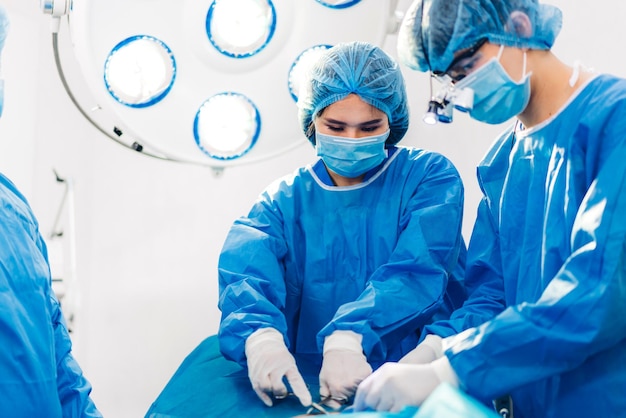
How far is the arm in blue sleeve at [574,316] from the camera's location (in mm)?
1180

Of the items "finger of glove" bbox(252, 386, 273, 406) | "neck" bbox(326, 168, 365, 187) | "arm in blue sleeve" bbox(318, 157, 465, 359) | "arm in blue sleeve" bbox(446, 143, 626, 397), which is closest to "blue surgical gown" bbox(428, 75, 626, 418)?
"arm in blue sleeve" bbox(446, 143, 626, 397)

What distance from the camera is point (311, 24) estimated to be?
75.4 inches

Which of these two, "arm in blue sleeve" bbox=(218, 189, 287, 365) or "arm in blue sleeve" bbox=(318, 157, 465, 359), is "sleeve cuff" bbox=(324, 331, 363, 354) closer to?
"arm in blue sleeve" bbox=(318, 157, 465, 359)

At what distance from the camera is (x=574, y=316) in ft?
3.88

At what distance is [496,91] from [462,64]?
82 mm

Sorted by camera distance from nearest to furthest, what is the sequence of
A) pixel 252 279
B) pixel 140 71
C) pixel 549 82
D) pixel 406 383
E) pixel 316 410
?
1. pixel 406 383
2. pixel 549 82
3. pixel 316 410
4. pixel 252 279
5. pixel 140 71

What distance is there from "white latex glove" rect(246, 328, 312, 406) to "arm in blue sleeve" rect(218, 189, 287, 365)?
6cm

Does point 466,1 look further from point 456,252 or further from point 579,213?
point 456,252

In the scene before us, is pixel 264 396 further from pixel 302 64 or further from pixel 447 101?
pixel 302 64

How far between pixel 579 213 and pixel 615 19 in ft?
3.32

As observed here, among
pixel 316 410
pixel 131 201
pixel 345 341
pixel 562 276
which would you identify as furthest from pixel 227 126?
pixel 562 276

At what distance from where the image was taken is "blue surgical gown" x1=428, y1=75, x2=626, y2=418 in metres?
1.19

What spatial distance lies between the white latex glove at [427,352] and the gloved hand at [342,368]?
0.29 ft

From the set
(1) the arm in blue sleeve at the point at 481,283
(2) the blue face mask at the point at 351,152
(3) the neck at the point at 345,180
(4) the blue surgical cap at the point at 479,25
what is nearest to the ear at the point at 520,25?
(4) the blue surgical cap at the point at 479,25
